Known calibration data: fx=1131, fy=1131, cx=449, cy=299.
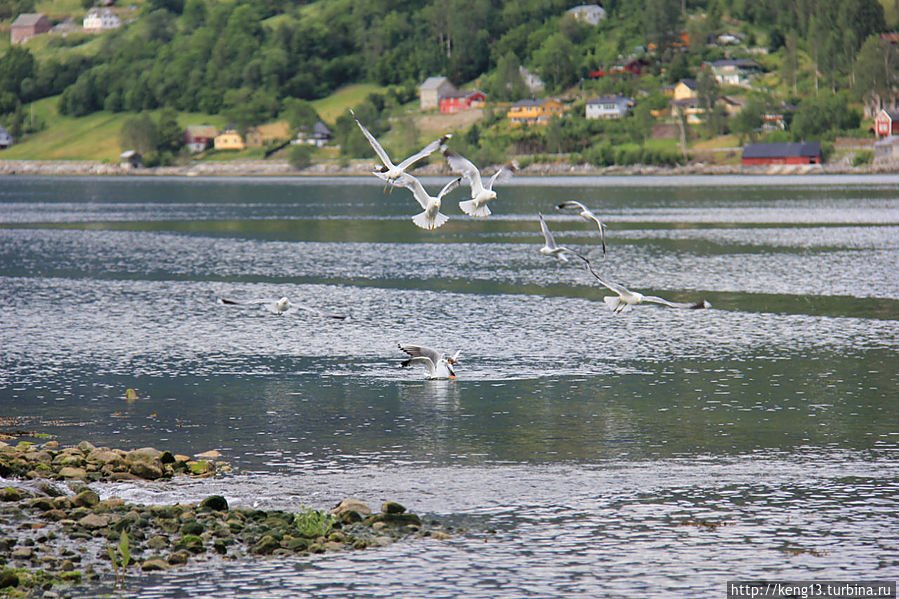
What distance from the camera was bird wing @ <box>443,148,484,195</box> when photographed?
84.9 ft

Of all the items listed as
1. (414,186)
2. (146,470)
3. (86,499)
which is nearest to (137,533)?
(86,499)

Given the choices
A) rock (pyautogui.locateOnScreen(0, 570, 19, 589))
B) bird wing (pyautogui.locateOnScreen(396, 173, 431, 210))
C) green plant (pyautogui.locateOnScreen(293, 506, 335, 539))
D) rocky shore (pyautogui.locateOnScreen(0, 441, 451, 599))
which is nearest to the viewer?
rock (pyautogui.locateOnScreen(0, 570, 19, 589))

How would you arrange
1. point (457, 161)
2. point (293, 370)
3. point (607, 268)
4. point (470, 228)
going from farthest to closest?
1. point (470, 228)
2. point (607, 268)
3. point (293, 370)
4. point (457, 161)

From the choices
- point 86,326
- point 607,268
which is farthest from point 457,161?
point 607,268

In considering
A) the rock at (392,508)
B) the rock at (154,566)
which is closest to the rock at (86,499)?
the rock at (154,566)

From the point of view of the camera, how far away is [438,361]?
1561 inches

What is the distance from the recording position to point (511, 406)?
35.0m

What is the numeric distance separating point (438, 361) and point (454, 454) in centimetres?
1049

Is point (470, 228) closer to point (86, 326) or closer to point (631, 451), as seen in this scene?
point (86, 326)

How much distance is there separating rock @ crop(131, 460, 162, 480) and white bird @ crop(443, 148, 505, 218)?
969cm

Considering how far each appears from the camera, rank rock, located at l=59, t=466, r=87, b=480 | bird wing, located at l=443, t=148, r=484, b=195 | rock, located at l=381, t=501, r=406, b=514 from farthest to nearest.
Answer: rock, located at l=59, t=466, r=87, b=480 → bird wing, located at l=443, t=148, r=484, b=195 → rock, located at l=381, t=501, r=406, b=514

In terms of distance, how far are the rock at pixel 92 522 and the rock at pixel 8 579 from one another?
3.11 meters

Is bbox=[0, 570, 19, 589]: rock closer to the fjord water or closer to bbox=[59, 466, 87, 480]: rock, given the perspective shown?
the fjord water

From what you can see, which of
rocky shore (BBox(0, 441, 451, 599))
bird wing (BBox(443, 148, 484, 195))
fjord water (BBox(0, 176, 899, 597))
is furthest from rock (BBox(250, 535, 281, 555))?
bird wing (BBox(443, 148, 484, 195))
